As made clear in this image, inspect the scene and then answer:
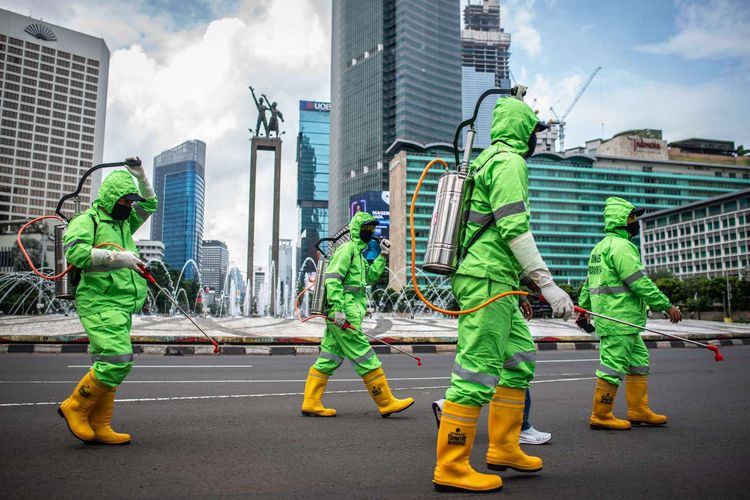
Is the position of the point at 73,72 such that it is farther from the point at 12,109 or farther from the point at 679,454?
the point at 679,454

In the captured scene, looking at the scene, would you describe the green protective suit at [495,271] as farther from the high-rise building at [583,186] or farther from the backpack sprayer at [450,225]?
the high-rise building at [583,186]

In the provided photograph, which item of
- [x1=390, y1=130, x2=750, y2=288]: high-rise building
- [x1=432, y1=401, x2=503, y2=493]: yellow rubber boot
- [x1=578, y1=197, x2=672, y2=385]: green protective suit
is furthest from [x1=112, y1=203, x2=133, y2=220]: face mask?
[x1=390, y1=130, x2=750, y2=288]: high-rise building

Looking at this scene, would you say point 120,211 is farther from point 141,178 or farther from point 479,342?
point 479,342

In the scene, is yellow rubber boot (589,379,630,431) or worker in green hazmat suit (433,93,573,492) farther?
yellow rubber boot (589,379,630,431)

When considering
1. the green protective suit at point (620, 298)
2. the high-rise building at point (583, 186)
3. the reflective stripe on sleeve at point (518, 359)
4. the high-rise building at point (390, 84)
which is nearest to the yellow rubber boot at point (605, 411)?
the green protective suit at point (620, 298)

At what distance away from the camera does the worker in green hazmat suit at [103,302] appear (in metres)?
3.95

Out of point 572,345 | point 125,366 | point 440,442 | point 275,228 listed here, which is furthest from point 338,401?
point 275,228

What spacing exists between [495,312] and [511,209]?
590 millimetres

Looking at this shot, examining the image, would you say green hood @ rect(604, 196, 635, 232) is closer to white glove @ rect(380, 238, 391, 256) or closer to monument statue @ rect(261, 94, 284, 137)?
white glove @ rect(380, 238, 391, 256)

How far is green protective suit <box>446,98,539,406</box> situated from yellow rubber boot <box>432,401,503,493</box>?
8 cm

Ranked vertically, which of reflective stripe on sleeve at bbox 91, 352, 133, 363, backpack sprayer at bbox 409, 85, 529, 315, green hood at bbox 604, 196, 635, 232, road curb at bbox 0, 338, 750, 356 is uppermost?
green hood at bbox 604, 196, 635, 232

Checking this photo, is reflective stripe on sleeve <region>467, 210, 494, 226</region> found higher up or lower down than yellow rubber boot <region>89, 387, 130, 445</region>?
higher up

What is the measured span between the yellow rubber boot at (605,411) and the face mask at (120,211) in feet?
13.9

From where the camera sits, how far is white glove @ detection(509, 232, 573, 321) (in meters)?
3.04
